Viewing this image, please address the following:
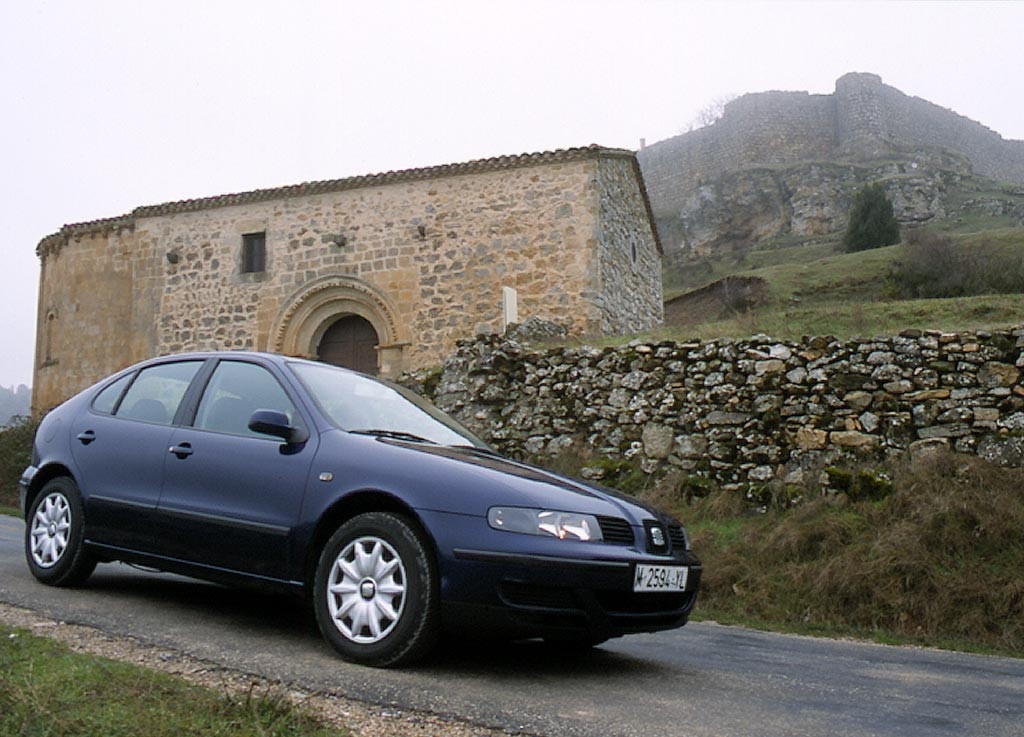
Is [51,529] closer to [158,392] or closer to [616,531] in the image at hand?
[158,392]

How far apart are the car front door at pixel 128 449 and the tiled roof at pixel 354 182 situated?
13852 mm

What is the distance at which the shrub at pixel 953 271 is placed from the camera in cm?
1894

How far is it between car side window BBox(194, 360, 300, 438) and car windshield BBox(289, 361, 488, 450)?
0.16 meters

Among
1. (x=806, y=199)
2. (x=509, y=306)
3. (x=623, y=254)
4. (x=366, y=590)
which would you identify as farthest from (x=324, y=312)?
(x=806, y=199)

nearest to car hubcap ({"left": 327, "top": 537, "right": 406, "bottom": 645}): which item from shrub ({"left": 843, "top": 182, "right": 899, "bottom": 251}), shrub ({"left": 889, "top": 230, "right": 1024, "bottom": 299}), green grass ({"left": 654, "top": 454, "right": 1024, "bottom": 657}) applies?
green grass ({"left": 654, "top": 454, "right": 1024, "bottom": 657})

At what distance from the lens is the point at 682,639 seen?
224 inches

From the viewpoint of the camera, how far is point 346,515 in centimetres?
419

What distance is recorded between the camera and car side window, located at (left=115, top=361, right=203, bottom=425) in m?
5.23

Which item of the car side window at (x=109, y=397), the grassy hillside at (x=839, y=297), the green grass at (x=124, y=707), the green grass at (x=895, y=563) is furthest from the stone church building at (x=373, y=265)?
the green grass at (x=124, y=707)

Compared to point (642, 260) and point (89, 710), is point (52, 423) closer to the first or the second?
point (89, 710)

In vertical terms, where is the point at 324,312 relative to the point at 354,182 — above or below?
below

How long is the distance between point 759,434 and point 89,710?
26.4 feet

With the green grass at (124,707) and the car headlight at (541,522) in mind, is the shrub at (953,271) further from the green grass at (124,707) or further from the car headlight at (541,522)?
the green grass at (124,707)

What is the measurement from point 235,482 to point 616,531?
6.42ft
